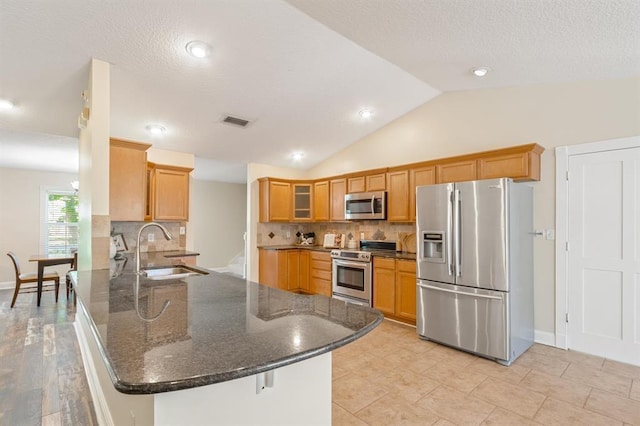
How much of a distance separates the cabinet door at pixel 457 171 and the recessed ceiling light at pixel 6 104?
193 inches

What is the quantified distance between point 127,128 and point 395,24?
11.3 feet

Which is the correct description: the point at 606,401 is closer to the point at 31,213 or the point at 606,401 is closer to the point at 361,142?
the point at 361,142

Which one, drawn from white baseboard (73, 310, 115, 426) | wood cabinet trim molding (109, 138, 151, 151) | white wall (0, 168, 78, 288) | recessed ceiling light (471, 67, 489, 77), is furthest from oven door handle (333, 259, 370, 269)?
white wall (0, 168, 78, 288)

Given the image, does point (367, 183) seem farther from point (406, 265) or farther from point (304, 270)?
point (304, 270)

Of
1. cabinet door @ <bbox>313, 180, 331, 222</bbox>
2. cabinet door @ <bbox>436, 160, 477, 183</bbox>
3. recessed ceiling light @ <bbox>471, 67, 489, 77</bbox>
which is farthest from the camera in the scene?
cabinet door @ <bbox>313, 180, 331, 222</bbox>

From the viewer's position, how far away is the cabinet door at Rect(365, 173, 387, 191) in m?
4.70

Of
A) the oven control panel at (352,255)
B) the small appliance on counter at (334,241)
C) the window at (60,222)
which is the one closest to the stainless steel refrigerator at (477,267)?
the oven control panel at (352,255)

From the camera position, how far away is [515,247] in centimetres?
306

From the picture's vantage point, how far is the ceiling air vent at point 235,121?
416cm

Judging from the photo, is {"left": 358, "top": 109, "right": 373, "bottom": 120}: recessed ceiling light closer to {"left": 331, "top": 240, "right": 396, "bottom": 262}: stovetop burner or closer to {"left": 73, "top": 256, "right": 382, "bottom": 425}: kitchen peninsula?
{"left": 331, "top": 240, "right": 396, "bottom": 262}: stovetop burner

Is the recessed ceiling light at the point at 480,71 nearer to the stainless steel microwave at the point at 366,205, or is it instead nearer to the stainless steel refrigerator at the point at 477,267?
the stainless steel refrigerator at the point at 477,267

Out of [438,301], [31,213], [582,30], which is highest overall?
[582,30]

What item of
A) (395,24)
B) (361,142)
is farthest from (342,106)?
(395,24)

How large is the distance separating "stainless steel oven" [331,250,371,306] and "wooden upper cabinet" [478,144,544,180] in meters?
1.87
